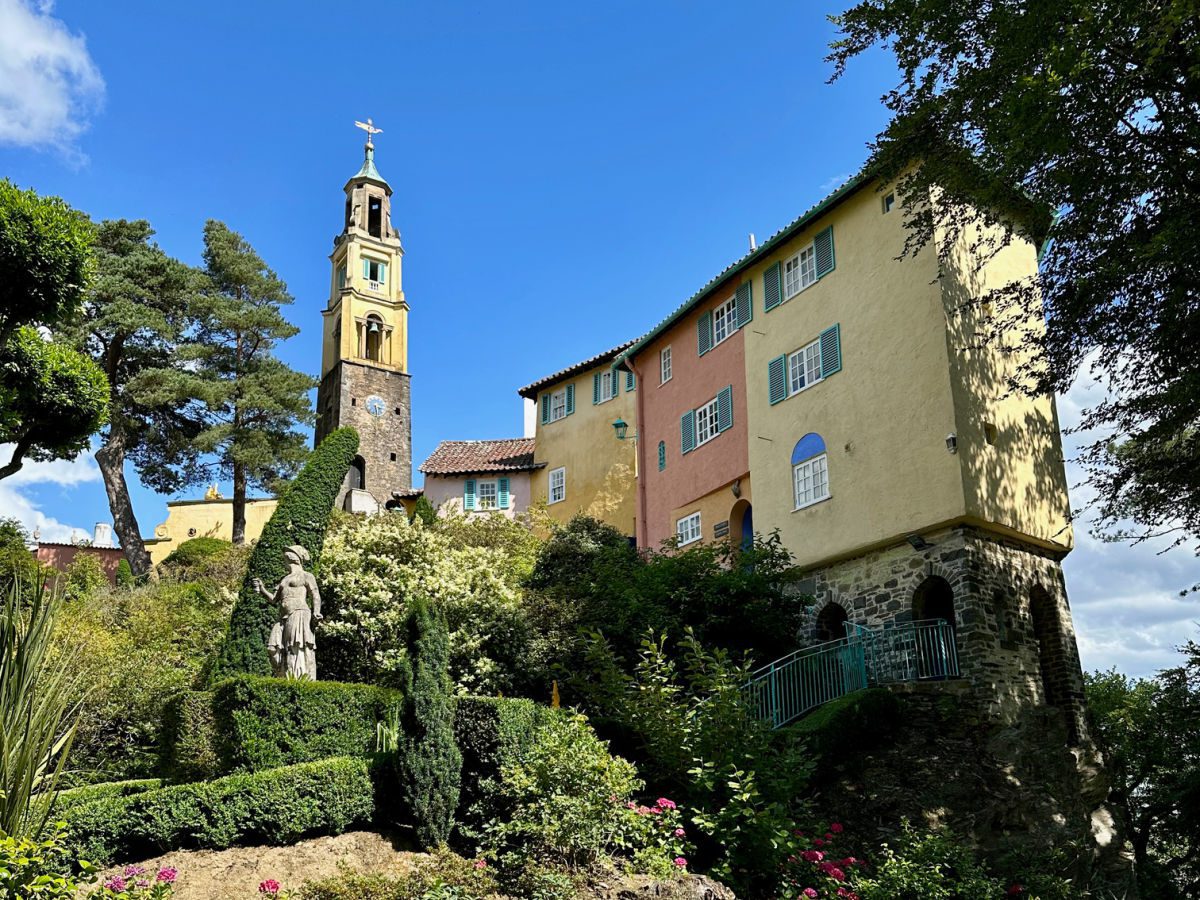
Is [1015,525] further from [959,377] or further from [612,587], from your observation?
[612,587]

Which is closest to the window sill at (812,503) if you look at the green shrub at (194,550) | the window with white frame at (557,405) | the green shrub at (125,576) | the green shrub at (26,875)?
the window with white frame at (557,405)

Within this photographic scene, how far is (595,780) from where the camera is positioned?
11.0 metres

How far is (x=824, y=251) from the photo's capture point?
2266 centimetres

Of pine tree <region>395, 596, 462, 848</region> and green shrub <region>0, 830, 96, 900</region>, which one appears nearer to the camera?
green shrub <region>0, 830, 96, 900</region>

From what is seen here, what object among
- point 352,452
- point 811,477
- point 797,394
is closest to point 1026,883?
Answer: point 811,477

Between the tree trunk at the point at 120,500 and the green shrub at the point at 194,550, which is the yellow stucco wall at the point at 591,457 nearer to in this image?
the green shrub at the point at 194,550

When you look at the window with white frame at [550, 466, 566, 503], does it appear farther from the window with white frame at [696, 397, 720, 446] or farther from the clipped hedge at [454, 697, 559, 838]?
the clipped hedge at [454, 697, 559, 838]

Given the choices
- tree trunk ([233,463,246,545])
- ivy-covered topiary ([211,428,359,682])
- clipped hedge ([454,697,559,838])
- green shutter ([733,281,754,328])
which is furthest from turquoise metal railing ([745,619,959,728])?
tree trunk ([233,463,246,545])

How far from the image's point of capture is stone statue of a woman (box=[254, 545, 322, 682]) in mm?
14727

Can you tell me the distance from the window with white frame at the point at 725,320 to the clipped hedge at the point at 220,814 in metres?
17.0

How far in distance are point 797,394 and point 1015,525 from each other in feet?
17.8

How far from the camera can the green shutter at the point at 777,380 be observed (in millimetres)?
23125

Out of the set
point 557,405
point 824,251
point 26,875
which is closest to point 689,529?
point 824,251

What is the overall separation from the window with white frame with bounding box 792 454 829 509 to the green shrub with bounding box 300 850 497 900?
12524mm
